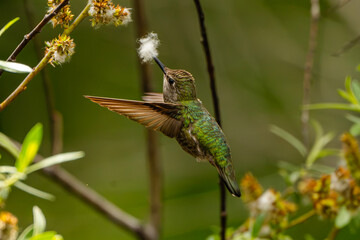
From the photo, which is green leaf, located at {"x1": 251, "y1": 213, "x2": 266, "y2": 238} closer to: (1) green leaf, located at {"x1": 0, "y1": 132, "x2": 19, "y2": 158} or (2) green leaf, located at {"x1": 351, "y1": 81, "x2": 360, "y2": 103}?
(2) green leaf, located at {"x1": 351, "y1": 81, "x2": 360, "y2": 103}

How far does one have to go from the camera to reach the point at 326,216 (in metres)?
1.85

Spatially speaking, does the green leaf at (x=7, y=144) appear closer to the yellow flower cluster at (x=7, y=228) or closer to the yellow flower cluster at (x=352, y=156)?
the yellow flower cluster at (x=7, y=228)

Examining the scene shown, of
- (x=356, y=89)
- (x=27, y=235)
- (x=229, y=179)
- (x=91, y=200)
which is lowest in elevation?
(x=27, y=235)

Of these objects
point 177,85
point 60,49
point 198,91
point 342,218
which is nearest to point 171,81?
point 177,85

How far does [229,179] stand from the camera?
1666mm

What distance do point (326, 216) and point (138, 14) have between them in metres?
1.81

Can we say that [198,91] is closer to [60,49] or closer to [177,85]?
[177,85]

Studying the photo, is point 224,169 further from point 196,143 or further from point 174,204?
point 174,204

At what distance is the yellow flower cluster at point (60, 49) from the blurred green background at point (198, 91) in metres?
3.59

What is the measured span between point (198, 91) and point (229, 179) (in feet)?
11.5

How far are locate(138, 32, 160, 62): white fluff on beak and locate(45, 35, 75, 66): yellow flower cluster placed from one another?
48cm

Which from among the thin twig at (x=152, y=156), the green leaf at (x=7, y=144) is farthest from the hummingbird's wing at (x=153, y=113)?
the thin twig at (x=152, y=156)

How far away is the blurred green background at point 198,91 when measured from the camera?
488 centimetres

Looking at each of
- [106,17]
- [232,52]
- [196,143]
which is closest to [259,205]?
[196,143]
